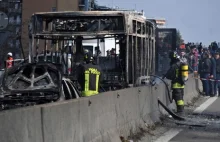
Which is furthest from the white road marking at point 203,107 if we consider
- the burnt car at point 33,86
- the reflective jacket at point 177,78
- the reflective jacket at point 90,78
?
the burnt car at point 33,86

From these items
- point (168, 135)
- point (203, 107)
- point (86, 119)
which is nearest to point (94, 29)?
point (168, 135)

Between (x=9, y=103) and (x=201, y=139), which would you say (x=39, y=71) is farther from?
(x=201, y=139)

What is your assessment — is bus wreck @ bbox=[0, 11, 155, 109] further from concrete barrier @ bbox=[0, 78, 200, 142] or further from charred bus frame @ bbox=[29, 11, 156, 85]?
concrete barrier @ bbox=[0, 78, 200, 142]

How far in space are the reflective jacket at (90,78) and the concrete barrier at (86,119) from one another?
80cm

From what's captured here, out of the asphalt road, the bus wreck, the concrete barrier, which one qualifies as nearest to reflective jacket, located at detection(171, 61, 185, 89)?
the asphalt road

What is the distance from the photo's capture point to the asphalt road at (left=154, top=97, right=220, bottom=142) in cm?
1389

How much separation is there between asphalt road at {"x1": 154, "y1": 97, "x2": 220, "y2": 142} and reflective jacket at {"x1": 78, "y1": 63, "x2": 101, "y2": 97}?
1702 mm

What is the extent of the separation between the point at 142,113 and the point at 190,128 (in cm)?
191

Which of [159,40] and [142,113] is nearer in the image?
[142,113]

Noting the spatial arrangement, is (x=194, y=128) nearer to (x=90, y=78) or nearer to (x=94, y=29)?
(x=90, y=78)

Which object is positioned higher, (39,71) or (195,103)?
(39,71)

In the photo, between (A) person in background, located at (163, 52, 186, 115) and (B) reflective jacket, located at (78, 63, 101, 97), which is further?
(A) person in background, located at (163, 52, 186, 115)

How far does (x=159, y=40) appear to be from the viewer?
3039 cm

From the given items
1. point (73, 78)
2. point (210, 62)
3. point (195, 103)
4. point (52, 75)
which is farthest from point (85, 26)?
point (210, 62)
